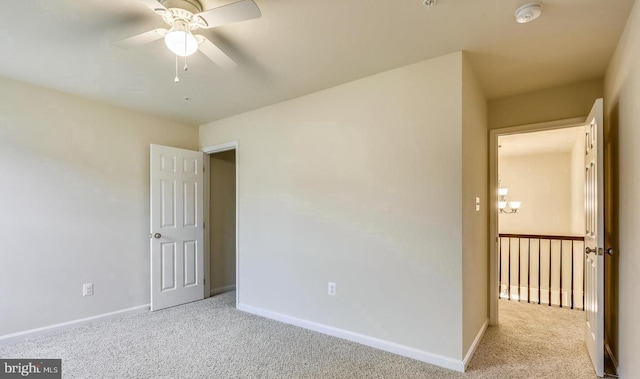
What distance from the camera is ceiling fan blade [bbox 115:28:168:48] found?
1.80m

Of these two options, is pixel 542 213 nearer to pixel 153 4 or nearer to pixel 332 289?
pixel 332 289

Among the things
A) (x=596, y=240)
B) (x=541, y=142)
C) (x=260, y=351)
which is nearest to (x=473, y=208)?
(x=596, y=240)

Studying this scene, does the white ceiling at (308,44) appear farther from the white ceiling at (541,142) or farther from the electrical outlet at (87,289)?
the electrical outlet at (87,289)

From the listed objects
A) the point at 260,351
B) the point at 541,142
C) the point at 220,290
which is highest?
the point at 541,142

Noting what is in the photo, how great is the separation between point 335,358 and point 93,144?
11.1 feet

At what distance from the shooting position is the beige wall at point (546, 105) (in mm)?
2908

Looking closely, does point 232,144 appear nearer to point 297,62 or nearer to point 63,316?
point 297,62

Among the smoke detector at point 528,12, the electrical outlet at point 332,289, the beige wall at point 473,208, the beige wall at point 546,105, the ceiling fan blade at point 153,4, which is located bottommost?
the electrical outlet at point 332,289

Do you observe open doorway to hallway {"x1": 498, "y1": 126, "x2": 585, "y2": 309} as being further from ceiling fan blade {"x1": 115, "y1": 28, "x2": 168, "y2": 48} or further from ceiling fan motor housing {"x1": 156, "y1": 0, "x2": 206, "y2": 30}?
ceiling fan blade {"x1": 115, "y1": 28, "x2": 168, "y2": 48}

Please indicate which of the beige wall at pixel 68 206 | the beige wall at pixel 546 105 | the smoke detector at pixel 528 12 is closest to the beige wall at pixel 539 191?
the beige wall at pixel 546 105

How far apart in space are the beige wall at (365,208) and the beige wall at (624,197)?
0.96 meters

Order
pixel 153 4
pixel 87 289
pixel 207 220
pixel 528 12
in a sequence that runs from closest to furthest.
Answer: pixel 153 4 → pixel 528 12 → pixel 87 289 → pixel 207 220

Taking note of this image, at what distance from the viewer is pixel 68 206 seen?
320cm

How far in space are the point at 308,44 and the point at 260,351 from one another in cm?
255
